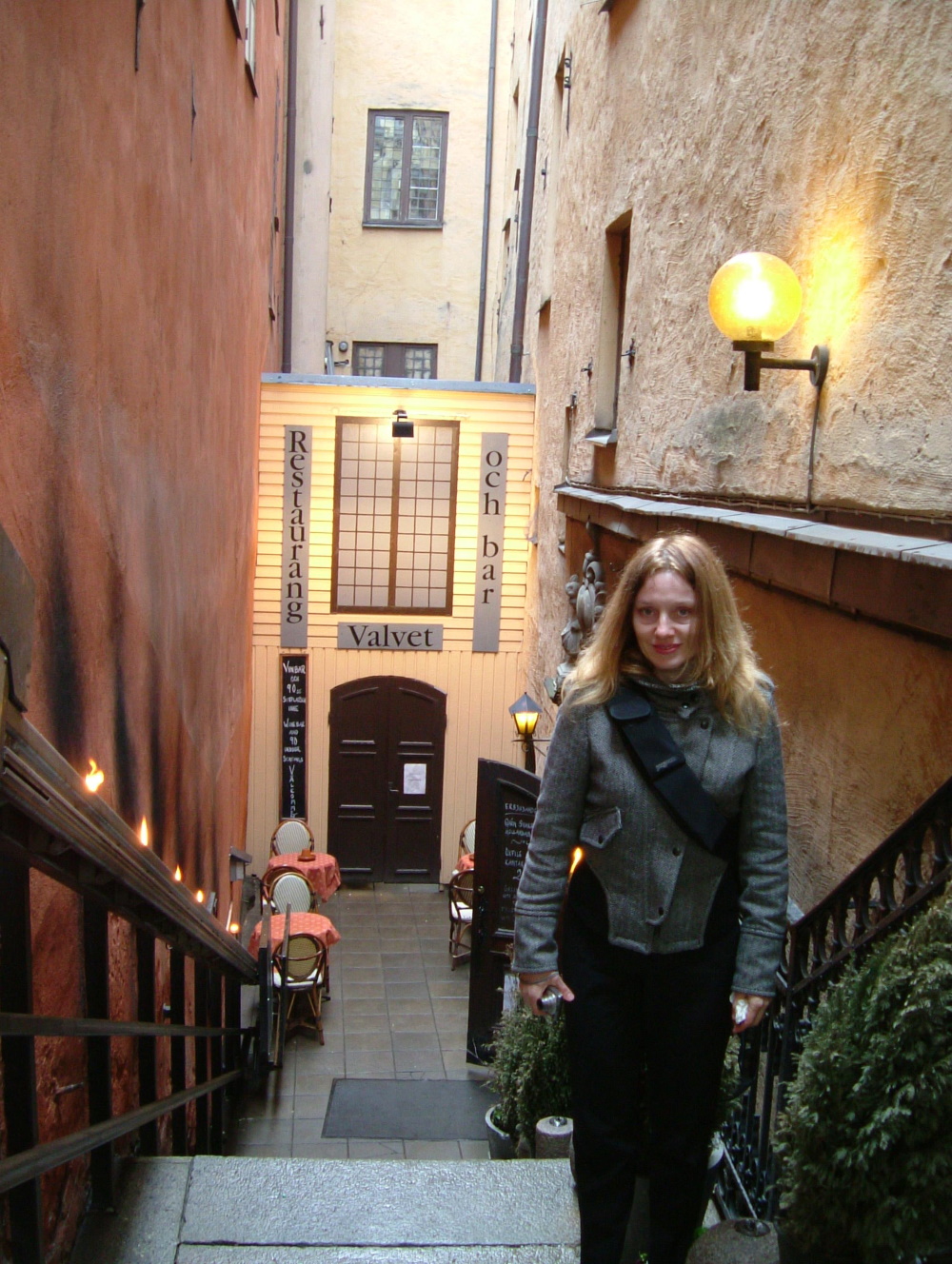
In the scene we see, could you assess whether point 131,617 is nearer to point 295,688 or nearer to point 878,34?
point 878,34

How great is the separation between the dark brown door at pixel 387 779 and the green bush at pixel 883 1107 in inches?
555

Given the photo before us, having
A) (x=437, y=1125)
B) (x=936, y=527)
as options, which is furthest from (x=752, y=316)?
(x=437, y=1125)

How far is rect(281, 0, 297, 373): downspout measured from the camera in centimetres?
1800

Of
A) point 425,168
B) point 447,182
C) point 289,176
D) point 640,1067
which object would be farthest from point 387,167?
point 640,1067

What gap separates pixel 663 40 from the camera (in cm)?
751

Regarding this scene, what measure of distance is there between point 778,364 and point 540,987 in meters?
2.78

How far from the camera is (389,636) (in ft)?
54.1

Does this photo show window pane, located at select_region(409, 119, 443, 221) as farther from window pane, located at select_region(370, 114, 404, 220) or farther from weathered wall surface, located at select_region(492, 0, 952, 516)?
weathered wall surface, located at select_region(492, 0, 952, 516)

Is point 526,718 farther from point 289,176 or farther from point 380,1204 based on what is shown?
point 289,176

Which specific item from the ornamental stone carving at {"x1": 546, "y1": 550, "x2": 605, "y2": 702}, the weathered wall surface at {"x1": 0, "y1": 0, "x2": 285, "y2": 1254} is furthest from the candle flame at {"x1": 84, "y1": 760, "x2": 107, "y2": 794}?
the ornamental stone carving at {"x1": 546, "y1": 550, "x2": 605, "y2": 702}

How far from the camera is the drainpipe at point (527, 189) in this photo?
1516 centimetres

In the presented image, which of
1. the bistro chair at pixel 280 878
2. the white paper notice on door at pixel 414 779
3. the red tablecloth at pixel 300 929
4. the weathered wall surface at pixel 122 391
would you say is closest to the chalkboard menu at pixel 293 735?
the white paper notice on door at pixel 414 779

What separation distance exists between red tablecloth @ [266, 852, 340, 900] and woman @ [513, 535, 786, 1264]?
11.5 meters

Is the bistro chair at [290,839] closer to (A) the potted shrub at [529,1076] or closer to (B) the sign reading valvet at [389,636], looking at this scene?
(B) the sign reading valvet at [389,636]
